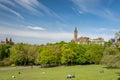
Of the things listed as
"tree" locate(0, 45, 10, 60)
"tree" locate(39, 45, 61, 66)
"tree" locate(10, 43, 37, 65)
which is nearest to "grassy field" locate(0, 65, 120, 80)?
"tree" locate(39, 45, 61, 66)

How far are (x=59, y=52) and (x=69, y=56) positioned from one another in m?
4.89

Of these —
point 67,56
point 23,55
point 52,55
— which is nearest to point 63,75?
point 52,55

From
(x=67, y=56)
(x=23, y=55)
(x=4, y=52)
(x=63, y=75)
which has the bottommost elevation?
Result: (x=63, y=75)

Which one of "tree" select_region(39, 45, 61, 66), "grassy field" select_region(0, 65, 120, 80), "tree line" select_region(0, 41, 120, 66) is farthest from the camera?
"tree line" select_region(0, 41, 120, 66)

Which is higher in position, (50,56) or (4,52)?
(4,52)

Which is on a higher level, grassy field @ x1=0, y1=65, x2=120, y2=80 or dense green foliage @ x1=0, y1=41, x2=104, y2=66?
dense green foliage @ x1=0, y1=41, x2=104, y2=66

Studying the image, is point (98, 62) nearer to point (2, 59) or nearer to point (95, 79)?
point (2, 59)

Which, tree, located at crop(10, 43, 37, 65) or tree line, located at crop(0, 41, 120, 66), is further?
tree, located at crop(10, 43, 37, 65)

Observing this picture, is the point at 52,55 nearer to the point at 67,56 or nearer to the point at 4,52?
the point at 67,56

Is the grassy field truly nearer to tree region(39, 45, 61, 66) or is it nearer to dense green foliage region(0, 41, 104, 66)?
tree region(39, 45, 61, 66)

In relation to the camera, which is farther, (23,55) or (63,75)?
(23,55)

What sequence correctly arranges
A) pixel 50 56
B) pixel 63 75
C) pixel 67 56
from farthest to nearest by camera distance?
pixel 67 56
pixel 50 56
pixel 63 75

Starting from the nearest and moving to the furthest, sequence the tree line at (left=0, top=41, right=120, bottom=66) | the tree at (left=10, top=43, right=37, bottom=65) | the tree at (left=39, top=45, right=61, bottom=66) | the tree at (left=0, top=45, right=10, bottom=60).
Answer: the tree at (left=39, top=45, right=61, bottom=66)
the tree line at (left=0, top=41, right=120, bottom=66)
the tree at (left=10, top=43, right=37, bottom=65)
the tree at (left=0, top=45, right=10, bottom=60)

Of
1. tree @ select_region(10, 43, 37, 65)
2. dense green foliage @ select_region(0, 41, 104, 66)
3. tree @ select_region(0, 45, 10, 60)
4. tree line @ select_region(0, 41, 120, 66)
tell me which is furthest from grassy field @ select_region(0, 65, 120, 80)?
tree @ select_region(0, 45, 10, 60)
